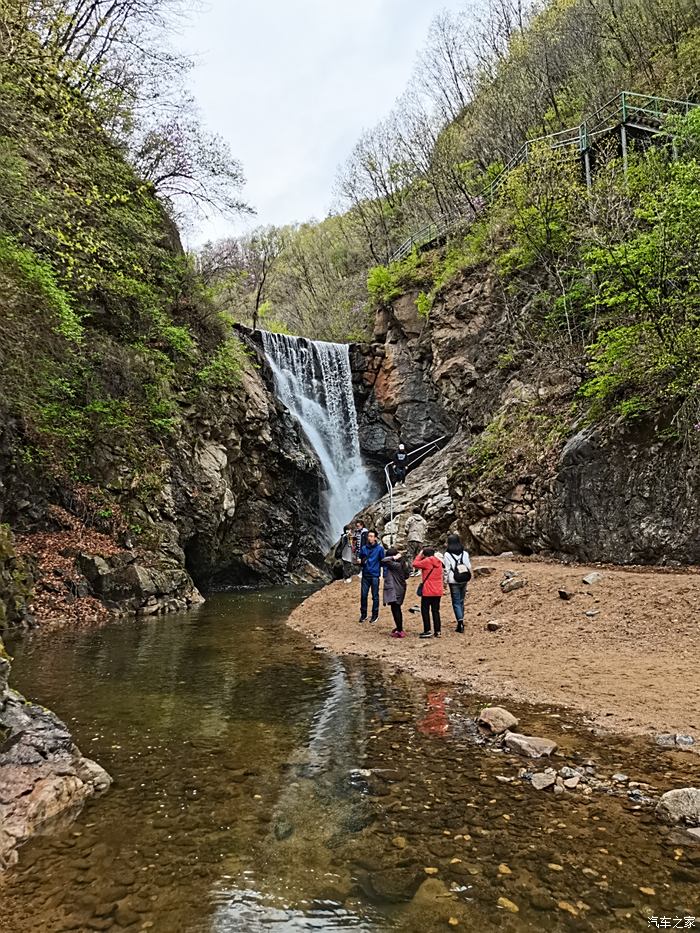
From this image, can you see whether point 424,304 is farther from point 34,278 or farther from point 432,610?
point 432,610

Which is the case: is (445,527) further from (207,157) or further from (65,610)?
(207,157)

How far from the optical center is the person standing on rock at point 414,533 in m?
18.5

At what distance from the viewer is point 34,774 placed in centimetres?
432

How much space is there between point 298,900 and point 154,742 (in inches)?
120

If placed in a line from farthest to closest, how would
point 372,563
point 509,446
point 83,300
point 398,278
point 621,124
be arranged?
point 398,278 < point 621,124 < point 83,300 < point 509,446 < point 372,563

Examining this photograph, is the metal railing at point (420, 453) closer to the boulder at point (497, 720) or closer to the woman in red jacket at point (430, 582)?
the woman in red jacket at point (430, 582)

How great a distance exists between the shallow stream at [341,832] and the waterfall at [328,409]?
21812 mm

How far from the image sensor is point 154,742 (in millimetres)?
5637

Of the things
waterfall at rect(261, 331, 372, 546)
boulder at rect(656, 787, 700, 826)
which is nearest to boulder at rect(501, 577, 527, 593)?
boulder at rect(656, 787, 700, 826)

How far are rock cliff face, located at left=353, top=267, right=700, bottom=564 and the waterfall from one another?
99cm

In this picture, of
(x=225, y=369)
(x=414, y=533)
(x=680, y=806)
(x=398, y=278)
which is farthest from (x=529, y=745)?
(x=398, y=278)

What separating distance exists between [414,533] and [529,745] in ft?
46.1

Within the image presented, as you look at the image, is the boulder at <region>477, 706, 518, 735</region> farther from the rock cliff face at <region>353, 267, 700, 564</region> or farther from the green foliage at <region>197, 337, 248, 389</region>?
the green foliage at <region>197, 337, 248, 389</region>

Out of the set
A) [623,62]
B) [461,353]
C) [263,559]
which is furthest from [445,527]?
[623,62]
